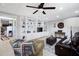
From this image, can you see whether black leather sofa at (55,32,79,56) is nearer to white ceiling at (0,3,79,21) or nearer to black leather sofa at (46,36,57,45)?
black leather sofa at (46,36,57,45)

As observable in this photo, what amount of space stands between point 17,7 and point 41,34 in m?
0.73

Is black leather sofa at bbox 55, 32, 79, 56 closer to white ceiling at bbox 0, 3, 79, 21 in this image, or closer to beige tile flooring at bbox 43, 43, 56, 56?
beige tile flooring at bbox 43, 43, 56, 56

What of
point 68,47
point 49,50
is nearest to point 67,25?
point 68,47

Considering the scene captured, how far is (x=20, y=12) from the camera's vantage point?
2.58 m

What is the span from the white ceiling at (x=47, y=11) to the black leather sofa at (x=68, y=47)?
0.45 meters

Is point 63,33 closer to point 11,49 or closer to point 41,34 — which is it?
point 41,34

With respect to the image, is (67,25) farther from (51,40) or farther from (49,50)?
(49,50)

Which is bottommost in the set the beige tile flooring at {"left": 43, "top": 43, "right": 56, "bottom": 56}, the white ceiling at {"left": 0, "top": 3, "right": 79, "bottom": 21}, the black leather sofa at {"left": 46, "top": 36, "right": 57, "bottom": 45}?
the beige tile flooring at {"left": 43, "top": 43, "right": 56, "bottom": 56}

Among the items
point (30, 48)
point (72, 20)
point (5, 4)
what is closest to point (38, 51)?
point (30, 48)

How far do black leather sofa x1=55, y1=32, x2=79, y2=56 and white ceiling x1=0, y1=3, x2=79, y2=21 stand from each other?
45cm

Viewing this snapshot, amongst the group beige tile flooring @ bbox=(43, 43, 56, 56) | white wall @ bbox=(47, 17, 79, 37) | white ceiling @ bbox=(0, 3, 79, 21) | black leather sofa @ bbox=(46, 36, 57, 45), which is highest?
white ceiling @ bbox=(0, 3, 79, 21)

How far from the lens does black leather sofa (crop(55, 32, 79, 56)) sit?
8.40ft

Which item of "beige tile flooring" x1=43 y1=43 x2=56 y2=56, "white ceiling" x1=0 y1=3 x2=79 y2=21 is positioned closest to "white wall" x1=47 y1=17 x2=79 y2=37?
"white ceiling" x1=0 y1=3 x2=79 y2=21

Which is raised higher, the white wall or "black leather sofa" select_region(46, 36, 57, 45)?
the white wall
